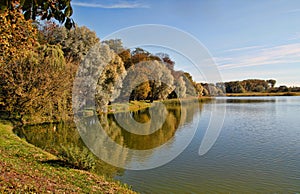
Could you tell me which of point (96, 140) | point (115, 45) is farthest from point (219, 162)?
point (115, 45)

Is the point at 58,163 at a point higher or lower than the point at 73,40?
lower

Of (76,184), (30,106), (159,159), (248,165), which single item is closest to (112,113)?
(30,106)

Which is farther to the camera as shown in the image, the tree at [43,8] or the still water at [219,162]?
the still water at [219,162]

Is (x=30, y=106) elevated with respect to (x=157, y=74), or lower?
lower

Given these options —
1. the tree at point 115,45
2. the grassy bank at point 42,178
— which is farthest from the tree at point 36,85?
the tree at point 115,45

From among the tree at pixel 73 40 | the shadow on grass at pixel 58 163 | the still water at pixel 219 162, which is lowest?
the still water at pixel 219 162

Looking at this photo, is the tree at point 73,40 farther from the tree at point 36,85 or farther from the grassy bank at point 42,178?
the grassy bank at point 42,178

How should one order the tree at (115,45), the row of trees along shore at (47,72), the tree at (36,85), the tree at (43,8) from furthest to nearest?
the tree at (115,45), the tree at (36,85), the row of trees along shore at (47,72), the tree at (43,8)

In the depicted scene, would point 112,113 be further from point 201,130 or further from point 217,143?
point 217,143

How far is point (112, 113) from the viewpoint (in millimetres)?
34094

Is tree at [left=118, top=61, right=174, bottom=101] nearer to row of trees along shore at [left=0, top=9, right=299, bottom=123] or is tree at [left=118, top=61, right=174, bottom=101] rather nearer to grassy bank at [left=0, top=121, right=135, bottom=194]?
row of trees along shore at [left=0, top=9, right=299, bottom=123]

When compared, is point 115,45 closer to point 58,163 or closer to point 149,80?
point 149,80

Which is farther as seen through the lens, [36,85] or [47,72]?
[47,72]

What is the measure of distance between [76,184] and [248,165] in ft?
25.3
